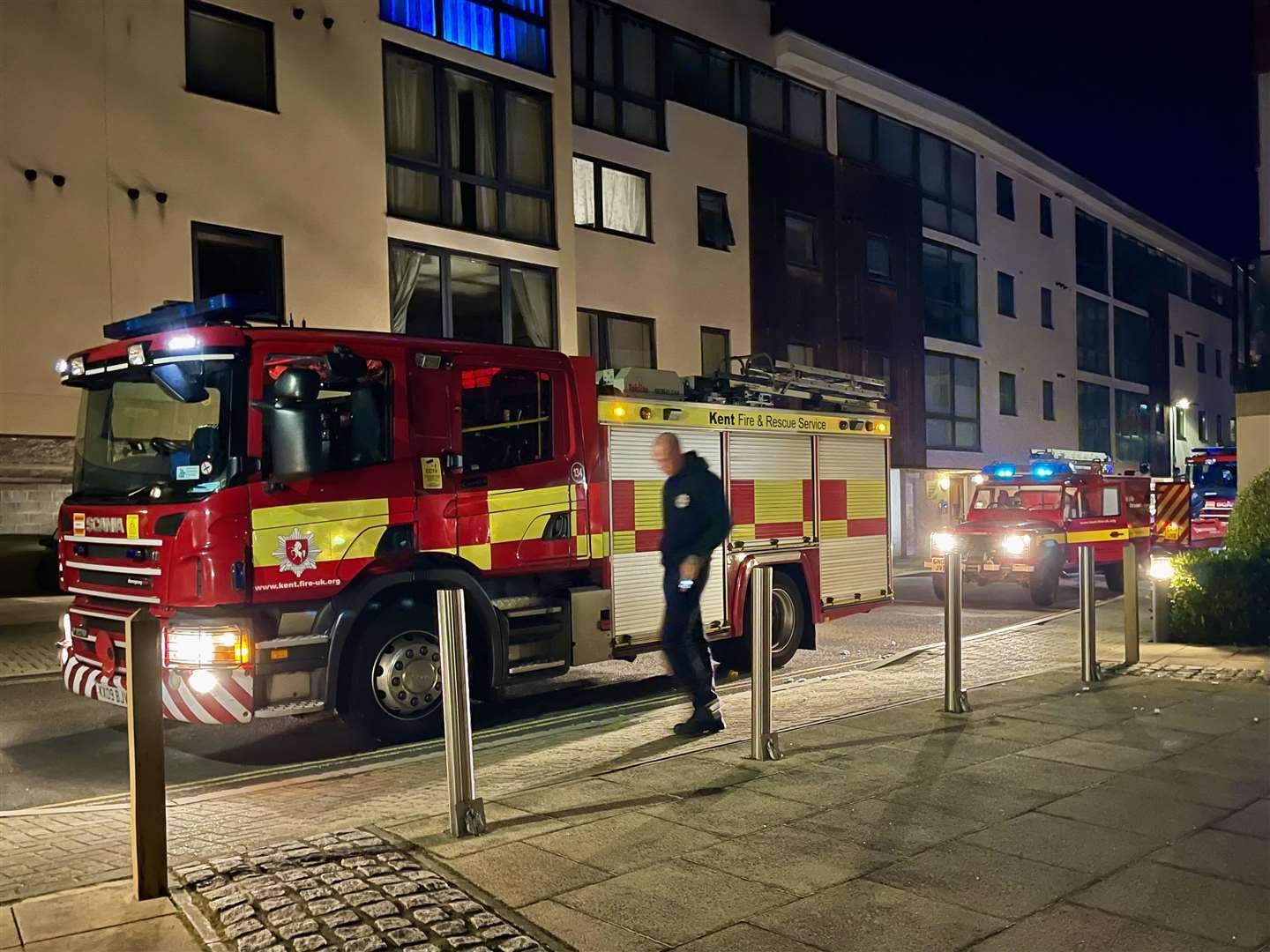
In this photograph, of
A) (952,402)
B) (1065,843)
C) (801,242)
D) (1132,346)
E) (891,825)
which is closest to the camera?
(1065,843)

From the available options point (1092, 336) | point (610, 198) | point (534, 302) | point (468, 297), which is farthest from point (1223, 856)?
point (1092, 336)

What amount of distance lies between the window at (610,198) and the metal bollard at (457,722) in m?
15.1

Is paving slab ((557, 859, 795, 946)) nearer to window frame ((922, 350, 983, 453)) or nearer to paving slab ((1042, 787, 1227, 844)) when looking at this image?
paving slab ((1042, 787, 1227, 844))

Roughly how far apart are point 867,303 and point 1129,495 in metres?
10.9

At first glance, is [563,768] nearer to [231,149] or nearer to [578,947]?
[578,947]

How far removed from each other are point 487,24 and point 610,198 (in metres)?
3.95

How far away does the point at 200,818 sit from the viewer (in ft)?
17.6

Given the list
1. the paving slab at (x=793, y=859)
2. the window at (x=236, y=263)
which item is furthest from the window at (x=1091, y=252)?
the paving slab at (x=793, y=859)

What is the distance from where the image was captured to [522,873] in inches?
170

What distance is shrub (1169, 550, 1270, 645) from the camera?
1024 centimetres

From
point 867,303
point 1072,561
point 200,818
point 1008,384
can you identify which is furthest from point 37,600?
point 1008,384

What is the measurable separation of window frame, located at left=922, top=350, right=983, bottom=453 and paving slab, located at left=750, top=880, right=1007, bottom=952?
25350mm

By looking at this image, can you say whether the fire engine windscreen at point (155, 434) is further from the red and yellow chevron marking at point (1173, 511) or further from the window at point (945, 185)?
the window at point (945, 185)

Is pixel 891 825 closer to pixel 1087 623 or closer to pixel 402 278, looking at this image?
pixel 1087 623
